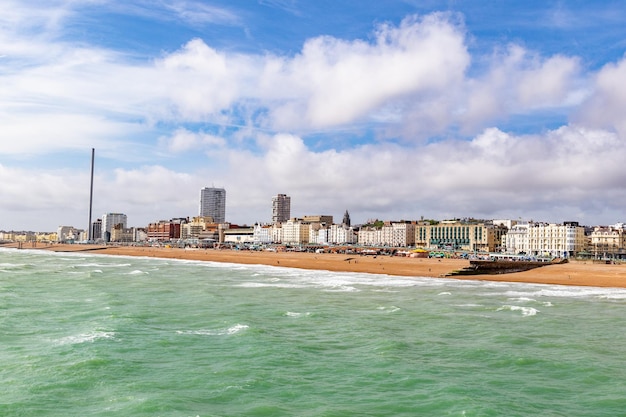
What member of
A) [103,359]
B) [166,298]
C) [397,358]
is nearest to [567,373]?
[397,358]

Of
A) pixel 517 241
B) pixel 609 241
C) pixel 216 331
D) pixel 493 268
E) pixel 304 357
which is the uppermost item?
pixel 609 241

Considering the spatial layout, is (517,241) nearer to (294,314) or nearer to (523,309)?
(523,309)

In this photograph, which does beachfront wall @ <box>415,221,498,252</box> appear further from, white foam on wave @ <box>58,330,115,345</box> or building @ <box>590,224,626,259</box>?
white foam on wave @ <box>58,330,115,345</box>

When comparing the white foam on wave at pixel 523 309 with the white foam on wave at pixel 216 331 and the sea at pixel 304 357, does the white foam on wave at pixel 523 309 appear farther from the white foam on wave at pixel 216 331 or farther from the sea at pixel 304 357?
the white foam on wave at pixel 216 331

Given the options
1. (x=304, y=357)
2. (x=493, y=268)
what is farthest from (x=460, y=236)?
(x=304, y=357)

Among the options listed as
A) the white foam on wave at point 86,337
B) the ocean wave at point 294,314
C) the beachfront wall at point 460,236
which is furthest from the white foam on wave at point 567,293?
the beachfront wall at point 460,236

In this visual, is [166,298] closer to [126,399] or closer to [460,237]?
[126,399]
